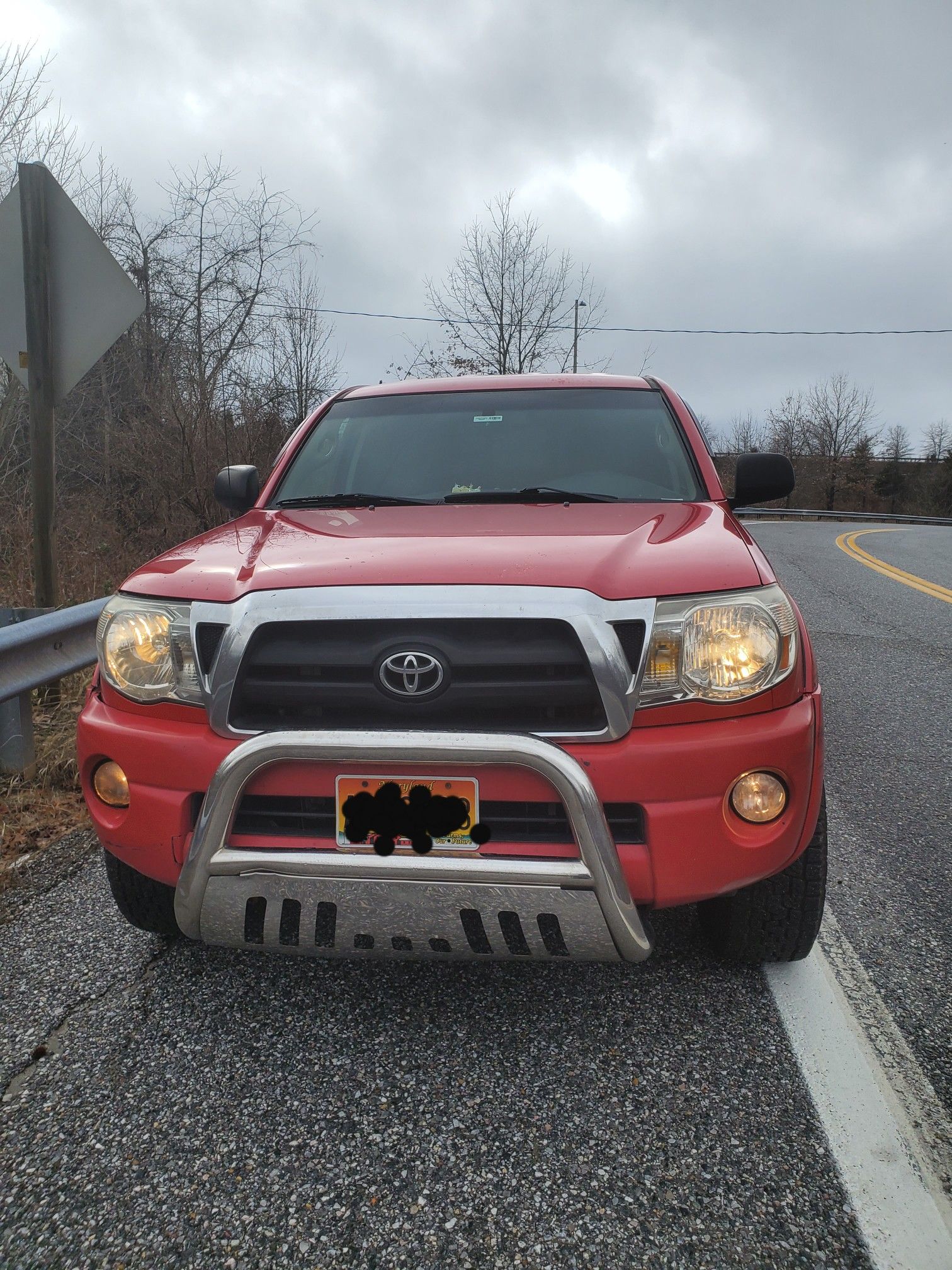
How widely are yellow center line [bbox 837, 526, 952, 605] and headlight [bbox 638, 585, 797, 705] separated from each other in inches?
326

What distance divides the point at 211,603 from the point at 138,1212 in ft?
3.93

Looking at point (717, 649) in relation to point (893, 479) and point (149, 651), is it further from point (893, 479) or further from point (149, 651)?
point (893, 479)

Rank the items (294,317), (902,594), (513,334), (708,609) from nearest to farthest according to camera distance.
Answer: (708,609), (902,594), (294,317), (513,334)

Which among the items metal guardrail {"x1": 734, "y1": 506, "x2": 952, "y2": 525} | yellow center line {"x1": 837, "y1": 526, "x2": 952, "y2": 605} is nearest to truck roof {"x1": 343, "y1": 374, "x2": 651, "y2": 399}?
yellow center line {"x1": 837, "y1": 526, "x2": 952, "y2": 605}

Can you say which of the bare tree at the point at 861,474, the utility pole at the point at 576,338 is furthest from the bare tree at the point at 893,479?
the utility pole at the point at 576,338

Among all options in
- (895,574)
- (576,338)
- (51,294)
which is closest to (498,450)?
(51,294)

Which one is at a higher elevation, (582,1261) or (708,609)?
(708,609)

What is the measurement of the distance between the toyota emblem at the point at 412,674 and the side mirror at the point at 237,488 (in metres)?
1.72

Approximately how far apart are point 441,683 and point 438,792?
0.77 feet

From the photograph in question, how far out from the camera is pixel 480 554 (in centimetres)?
198

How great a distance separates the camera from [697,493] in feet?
9.32

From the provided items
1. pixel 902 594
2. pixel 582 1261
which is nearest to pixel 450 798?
pixel 582 1261

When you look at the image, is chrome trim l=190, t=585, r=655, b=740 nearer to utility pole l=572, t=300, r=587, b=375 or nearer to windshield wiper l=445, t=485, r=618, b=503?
windshield wiper l=445, t=485, r=618, b=503

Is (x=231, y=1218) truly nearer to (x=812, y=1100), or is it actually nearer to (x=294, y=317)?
(x=812, y=1100)
